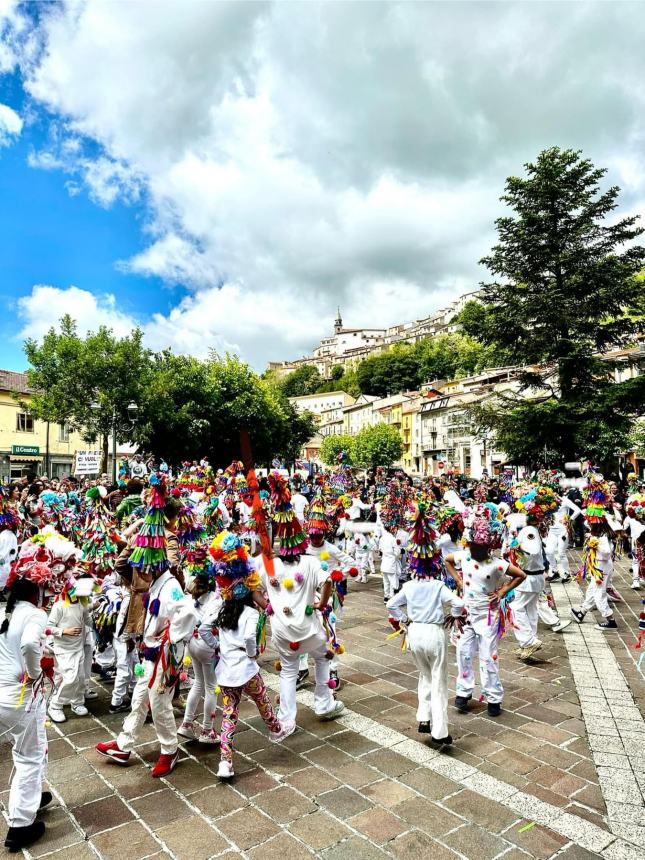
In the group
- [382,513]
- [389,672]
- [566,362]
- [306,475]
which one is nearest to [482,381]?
[566,362]

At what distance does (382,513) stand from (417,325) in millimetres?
130247

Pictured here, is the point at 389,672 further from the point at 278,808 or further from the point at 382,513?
the point at 382,513

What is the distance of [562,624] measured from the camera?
8.49m

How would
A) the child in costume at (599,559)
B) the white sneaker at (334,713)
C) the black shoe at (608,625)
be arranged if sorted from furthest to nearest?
the child in costume at (599,559) < the black shoe at (608,625) < the white sneaker at (334,713)

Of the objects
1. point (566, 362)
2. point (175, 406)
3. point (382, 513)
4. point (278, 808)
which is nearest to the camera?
point (278, 808)

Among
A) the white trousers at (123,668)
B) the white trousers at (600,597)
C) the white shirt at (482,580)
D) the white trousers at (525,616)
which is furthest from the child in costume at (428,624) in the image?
the white trousers at (600,597)

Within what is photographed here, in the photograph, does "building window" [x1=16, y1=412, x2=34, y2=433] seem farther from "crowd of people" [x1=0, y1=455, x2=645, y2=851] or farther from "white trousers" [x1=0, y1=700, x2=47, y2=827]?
"white trousers" [x1=0, y1=700, x2=47, y2=827]

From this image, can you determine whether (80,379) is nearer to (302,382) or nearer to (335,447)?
(335,447)

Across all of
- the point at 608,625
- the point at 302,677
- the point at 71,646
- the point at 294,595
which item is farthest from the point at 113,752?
the point at 608,625

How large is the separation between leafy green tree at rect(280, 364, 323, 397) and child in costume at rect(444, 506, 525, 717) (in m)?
126

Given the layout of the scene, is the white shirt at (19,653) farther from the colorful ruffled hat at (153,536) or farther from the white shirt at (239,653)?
the white shirt at (239,653)

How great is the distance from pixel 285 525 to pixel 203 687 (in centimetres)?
156

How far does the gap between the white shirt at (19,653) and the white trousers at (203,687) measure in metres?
1.47

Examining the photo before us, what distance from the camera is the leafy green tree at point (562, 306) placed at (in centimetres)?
2167
